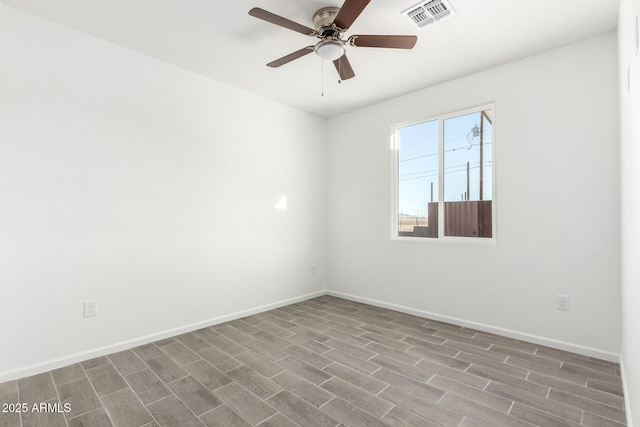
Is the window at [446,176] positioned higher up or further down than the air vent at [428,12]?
further down

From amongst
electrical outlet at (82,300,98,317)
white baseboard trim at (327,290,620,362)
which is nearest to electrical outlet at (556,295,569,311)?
white baseboard trim at (327,290,620,362)

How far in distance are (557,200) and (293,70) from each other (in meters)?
2.76

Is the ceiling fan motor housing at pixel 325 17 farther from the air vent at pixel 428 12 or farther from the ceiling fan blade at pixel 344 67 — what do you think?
the air vent at pixel 428 12

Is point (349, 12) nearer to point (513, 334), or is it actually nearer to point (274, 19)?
point (274, 19)

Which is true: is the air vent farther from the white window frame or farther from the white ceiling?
the white window frame

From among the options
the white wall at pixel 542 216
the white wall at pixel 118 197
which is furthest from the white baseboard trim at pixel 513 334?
the white wall at pixel 118 197

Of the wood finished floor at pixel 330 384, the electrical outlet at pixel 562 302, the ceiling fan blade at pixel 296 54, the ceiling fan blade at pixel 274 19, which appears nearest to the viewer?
the wood finished floor at pixel 330 384

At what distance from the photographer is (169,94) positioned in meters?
3.11

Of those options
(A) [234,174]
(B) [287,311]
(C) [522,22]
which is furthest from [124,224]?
(C) [522,22]

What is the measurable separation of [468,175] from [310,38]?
2142mm

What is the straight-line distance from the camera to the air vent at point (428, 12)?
7.23 feet

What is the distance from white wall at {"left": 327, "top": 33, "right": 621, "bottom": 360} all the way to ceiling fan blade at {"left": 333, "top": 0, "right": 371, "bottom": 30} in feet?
6.09

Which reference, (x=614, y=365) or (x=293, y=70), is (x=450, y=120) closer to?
(x=293, y=70)

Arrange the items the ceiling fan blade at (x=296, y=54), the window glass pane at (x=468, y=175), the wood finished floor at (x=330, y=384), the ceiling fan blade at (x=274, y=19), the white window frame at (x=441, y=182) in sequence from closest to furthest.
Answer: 1. the wood finished floor at (x=330, y=384)
2. the ceiling fan blade at (x=274, y=19)
3. the ceiling fan blade at (x=296, y=54)
4. the white window frame at (x=441, y=182)
5. the window glass pane at (x=468, y=175)
